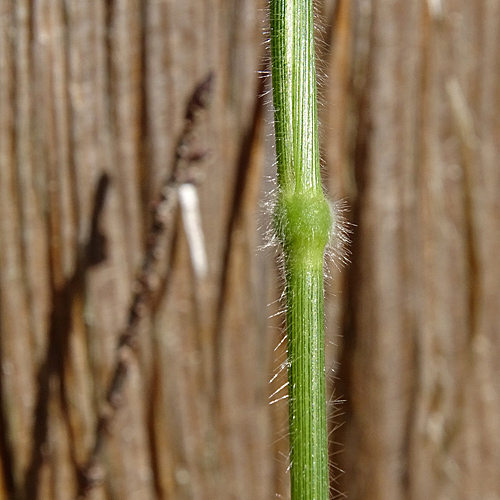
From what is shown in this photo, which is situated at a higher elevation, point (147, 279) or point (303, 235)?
point (303, 235)

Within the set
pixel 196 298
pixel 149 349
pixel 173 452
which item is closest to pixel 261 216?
pixel 196 298

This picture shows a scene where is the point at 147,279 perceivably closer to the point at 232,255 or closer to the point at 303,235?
the point at 232,255

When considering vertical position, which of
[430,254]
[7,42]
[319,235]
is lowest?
[430,254]

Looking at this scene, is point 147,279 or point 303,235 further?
point 147,279

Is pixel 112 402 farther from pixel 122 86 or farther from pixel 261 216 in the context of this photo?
pixel 122 86

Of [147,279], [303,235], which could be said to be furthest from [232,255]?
[303,235]

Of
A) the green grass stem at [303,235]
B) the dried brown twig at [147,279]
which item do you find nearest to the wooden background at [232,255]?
the dried brown twig at [147,279]
